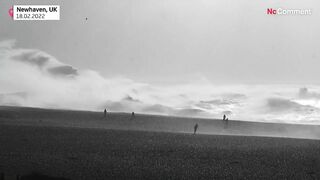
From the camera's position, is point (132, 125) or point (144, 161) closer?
point (144, 161)

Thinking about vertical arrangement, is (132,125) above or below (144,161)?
above

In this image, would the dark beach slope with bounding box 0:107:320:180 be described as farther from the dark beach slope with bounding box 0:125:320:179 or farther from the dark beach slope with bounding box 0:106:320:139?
the dark beach slope with bounding box 0:106:320:139

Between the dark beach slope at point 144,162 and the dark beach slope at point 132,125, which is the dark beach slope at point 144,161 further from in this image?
the dark beach slope at point 132,125

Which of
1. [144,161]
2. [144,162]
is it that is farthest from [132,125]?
[144,162]

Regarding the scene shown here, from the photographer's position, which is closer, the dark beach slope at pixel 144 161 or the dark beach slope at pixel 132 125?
the dark beach slope at pixel 144 161

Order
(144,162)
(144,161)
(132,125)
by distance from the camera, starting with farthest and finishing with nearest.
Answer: (132,125)
(144,161)
(144,162)

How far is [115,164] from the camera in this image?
38.0 meters

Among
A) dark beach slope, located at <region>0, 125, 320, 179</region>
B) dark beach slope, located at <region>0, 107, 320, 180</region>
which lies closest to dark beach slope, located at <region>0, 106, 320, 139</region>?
dark beach slope, located at <region>0, 125, 320, 179</region>

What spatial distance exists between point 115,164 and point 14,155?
333 inches

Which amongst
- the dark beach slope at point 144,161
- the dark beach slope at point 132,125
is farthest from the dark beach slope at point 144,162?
the dark beach slope at point 132,125

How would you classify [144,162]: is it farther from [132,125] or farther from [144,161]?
[132,125]

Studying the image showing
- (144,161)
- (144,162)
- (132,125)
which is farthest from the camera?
(132,125)

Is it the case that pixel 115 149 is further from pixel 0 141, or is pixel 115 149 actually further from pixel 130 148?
pixel 0 141

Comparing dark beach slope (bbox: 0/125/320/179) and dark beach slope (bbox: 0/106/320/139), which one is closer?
dark beach slope (bbox: 0/125/320/179)
